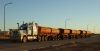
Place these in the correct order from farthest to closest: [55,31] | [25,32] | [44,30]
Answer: [55,31] < [44,30] < [25,32]

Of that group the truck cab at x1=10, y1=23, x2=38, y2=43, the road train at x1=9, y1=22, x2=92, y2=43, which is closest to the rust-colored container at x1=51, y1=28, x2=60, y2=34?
the road train at x1=9, y1=22, x2=92, y2=43

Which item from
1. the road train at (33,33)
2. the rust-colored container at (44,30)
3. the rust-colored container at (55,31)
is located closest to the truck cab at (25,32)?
the road train at (33,33)

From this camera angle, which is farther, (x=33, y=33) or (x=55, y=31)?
(x=55, y=31)

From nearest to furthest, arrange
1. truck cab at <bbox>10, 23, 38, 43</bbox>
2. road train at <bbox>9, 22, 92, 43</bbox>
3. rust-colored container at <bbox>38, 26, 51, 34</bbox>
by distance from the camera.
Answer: truck cab at <bbox>10, 23, 38, 43</bbox> → road train at <bbox>9, 22, 92, 43</bbox> → rust-colored container at <bbox>38, 26, 51, 34</bbox>

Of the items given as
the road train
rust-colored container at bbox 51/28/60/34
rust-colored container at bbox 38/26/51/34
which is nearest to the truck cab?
the road train

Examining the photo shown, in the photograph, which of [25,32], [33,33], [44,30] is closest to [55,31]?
[44,30]

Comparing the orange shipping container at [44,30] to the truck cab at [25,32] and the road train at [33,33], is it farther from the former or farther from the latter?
the truck cab at [25,32]

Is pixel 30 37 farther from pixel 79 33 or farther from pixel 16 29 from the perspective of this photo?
pixel 79 33

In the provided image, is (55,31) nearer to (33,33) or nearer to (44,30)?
(44,30)

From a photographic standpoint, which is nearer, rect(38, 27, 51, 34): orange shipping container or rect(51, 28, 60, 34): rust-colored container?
rect(38, 27, 51, 34): orange shipping container

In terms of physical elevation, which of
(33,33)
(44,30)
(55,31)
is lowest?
(33,33)

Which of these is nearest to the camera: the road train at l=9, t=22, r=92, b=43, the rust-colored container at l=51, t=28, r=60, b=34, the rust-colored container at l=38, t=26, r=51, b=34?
the road train at l=9, t=22, r=92, b=43

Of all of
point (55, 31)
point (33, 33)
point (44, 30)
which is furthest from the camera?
point (55, 31)

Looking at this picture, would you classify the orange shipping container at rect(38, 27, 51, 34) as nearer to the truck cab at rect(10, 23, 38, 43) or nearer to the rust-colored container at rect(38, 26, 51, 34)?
the rust-colored container at rect(38, 26, 51, 34)
